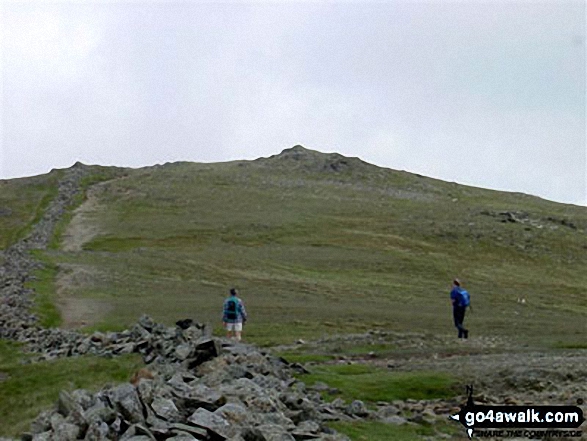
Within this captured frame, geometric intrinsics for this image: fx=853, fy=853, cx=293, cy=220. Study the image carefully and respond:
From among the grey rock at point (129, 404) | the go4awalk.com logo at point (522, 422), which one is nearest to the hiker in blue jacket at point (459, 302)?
the go4awalk.com logo at point (522, 422)

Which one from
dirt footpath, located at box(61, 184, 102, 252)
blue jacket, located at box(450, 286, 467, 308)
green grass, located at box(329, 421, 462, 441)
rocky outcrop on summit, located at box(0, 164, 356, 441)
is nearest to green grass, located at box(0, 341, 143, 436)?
rocky outcrop on summit, located at box(0, 164, 356, 441)

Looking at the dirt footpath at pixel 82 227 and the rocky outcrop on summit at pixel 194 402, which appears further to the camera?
the dirt footpath at pixel 82 227

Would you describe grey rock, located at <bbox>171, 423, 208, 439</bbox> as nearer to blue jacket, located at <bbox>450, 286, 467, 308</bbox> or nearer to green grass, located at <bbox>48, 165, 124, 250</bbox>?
blue jacket, located at <bbox>450, 286, 467, 308</bbox>

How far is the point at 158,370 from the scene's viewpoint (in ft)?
80.7

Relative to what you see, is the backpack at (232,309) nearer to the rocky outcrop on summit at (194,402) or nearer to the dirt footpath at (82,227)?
the rocky outcrop on summit at (194,402)

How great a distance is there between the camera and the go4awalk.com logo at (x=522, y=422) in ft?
64.4

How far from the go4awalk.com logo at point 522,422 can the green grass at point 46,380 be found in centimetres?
1256

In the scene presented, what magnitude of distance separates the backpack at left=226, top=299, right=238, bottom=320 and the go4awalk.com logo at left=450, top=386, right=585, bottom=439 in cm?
1760

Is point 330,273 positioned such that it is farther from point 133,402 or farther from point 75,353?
point 133,402

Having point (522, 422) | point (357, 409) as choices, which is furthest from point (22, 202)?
point (522, 422)

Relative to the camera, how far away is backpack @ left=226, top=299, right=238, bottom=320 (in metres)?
37.6

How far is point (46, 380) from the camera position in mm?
33844

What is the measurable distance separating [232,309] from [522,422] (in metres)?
19.4

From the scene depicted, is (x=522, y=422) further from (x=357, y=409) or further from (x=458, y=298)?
(x=458, y=298)
